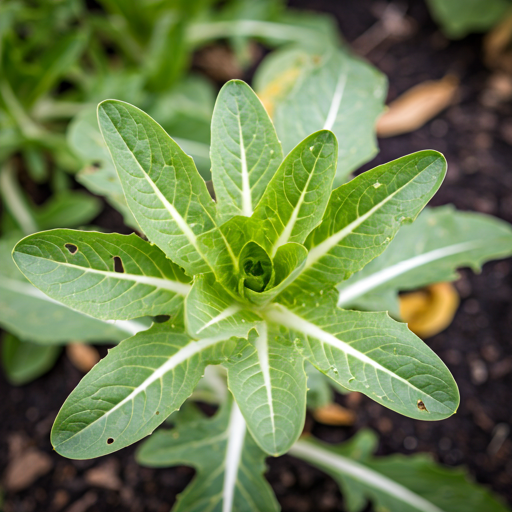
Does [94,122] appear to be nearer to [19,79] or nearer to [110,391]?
[19,79]

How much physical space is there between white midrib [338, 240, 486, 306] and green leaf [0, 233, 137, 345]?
18.5 inches

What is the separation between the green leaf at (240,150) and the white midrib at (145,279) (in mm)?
136

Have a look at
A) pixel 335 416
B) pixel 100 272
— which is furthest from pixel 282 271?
pixel 335 416

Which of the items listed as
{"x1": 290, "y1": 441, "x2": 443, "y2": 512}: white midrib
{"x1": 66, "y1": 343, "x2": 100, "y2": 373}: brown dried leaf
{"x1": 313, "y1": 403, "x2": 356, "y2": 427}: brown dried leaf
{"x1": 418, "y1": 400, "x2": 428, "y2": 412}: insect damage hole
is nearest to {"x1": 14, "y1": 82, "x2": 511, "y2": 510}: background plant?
{"x1": 418, "y1": 400, "x2": 428, "y2": 412}: insect damage hole

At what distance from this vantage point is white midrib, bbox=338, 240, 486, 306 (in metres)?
0.97

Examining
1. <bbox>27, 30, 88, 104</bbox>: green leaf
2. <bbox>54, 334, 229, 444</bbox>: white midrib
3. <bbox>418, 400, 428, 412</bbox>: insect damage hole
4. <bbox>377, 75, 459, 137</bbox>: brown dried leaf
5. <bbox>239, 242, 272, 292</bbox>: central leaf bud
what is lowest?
<bbox>377, 75, 459, 137</bbox>: brown dried leaf

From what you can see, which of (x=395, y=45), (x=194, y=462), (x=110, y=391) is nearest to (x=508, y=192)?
(x=395, y=45)

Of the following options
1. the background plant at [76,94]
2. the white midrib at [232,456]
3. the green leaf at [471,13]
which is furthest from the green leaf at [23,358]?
the green leaf at [471,13]

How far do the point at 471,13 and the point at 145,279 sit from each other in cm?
182

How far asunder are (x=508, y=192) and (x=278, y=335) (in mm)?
1328

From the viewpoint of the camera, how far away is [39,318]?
39.5 inches

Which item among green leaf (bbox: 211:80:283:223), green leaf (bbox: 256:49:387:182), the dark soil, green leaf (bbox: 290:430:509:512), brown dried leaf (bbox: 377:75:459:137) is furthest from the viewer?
brown dried leaf (bbox: 377:75:459:137)

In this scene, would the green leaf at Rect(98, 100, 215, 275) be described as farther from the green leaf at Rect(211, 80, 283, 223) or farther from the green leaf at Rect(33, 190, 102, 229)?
the green leaf at Rect(33, 190, 102, 229)

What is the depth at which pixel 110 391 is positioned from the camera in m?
0.65
